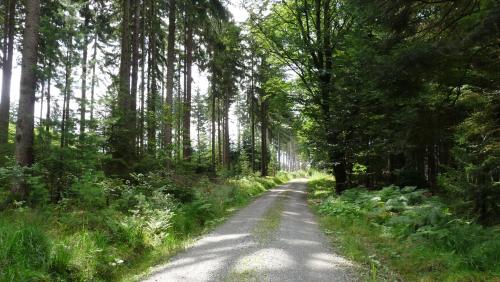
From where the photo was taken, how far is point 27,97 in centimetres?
929

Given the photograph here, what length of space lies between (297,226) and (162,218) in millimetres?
4075

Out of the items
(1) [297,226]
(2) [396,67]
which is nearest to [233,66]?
(1) [297,226]

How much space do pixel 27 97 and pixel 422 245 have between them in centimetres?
1013

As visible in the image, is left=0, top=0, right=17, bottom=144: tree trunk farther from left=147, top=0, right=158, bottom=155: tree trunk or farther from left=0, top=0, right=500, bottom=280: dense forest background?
left=147, top=0, right=158, bottom=155: tree trunk

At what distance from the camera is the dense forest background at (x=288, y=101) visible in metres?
6.41

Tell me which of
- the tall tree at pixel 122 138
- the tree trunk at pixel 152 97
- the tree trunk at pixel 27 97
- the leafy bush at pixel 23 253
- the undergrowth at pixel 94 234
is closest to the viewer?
the leafy bush at pixel 23 253

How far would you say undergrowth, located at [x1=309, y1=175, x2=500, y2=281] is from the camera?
208 inches

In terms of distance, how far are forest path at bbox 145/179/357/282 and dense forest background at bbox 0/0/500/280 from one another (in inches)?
49.8

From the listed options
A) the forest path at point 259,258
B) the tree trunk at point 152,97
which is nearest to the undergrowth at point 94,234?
the forest path at point 259,258

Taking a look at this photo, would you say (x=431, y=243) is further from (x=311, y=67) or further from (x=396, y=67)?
(x=311, y=67)

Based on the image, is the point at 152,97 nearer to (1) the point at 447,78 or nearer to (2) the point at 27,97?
(2) the point at 27,97

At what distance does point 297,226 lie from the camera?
10.4 m

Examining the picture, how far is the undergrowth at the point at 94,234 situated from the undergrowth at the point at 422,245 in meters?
4.14

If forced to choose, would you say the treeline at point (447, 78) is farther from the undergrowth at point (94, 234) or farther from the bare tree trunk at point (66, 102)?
the bare tree trunk at point (66, 102)
